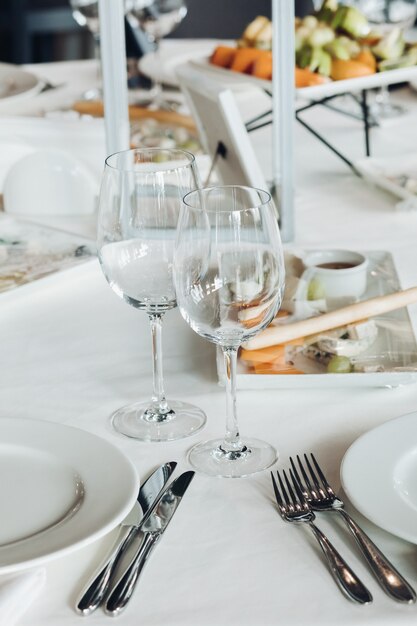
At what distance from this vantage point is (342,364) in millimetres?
961

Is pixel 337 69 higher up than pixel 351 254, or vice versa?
pixel 337 69

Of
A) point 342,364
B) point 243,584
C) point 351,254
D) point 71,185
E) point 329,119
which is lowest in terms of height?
point 243,584

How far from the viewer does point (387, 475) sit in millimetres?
743

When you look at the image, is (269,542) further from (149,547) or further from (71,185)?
(71,185)

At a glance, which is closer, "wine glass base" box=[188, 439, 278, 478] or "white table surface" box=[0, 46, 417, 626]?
"white table surface" box=[0, 46, 417, 626]

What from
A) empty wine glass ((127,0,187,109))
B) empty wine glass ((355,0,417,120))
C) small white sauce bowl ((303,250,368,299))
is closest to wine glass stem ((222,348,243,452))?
small white sauce bowl ((303,250,368,299))

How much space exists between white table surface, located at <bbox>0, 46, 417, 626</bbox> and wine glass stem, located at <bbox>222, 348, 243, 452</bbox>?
46 millimetres

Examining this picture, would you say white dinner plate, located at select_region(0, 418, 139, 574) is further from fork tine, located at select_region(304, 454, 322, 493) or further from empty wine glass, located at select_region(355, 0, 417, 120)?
empty wine glass, located at select_region(355, 0, 417, 120)

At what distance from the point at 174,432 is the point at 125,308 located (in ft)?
1.12

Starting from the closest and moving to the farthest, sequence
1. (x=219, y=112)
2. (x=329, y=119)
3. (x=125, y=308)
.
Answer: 1. (x=125, y=308)
2. (x=219, y=112)
3. (x=329, y=119)

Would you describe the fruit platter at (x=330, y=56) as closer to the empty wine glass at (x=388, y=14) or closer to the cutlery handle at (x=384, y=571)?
the empty wine glass at (x=388, y=14)

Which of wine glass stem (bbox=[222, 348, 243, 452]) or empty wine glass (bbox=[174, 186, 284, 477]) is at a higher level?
empty wine glass (bbox=[174, 186, 284, 477])

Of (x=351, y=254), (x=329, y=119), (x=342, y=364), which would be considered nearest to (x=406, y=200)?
(x=351, y=254)

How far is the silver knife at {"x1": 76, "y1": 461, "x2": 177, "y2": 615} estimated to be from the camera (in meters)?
0.64
